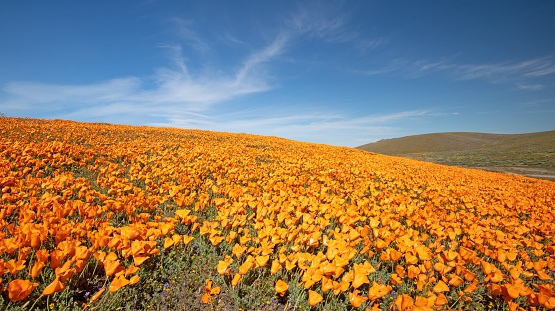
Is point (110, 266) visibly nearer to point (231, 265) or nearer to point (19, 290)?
point (19, 290)

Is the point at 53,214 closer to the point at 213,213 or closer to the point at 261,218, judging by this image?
the point at 213,213

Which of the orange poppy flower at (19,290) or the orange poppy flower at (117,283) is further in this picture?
the orange poppy flower at (117,283)

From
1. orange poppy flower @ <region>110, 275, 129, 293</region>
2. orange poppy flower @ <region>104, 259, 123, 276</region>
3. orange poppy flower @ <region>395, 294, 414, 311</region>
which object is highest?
orange poppy flower @ <region>104, 259, 123, 276</region>

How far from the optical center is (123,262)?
7.27ft

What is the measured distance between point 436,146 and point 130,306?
93465 millimetres

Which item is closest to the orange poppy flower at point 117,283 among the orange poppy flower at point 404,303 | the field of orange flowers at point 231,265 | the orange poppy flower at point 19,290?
the field of orange flowers at point 231,265

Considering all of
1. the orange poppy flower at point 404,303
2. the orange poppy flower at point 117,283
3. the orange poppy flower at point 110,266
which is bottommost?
the orange poppy flower at point 404,303

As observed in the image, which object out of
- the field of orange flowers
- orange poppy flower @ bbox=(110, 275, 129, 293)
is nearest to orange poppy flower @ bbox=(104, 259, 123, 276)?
the field of orange flowers

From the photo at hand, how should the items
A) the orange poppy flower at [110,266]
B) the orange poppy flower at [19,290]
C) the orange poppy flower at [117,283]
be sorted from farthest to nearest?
the orange poppy flower at [110,266] → the orange poppy flower at [117,283] → the orange poppy flower at [19,290]

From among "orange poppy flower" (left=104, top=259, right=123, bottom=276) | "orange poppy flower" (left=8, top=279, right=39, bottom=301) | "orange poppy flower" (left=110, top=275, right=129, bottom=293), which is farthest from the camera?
"orange poppy flower" (left=104, top=259, right=123, bottom=276)

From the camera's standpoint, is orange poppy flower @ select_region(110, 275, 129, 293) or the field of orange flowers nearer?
orange poppy flower @ select_region(110, 275, 129, 293)

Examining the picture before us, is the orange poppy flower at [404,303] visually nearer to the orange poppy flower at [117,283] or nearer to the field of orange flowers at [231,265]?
the field of orange flowers at [231,265]

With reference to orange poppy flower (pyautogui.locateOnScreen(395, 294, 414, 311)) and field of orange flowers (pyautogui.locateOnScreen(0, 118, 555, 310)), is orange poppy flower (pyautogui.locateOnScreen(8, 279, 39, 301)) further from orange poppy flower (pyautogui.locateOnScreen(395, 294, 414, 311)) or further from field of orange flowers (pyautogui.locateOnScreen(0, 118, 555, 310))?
orange poppy flower (pyautogui.locateOnScreen(395, 294, 414, 311))

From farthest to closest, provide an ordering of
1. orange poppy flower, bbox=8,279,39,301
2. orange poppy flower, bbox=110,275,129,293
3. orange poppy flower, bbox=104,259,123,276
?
orange poppy flower, bbox=104,259,123,276 → orange poppy flower, bbox=110,275,129,293 → orange poppy flower, bbox=8,279,39,301
